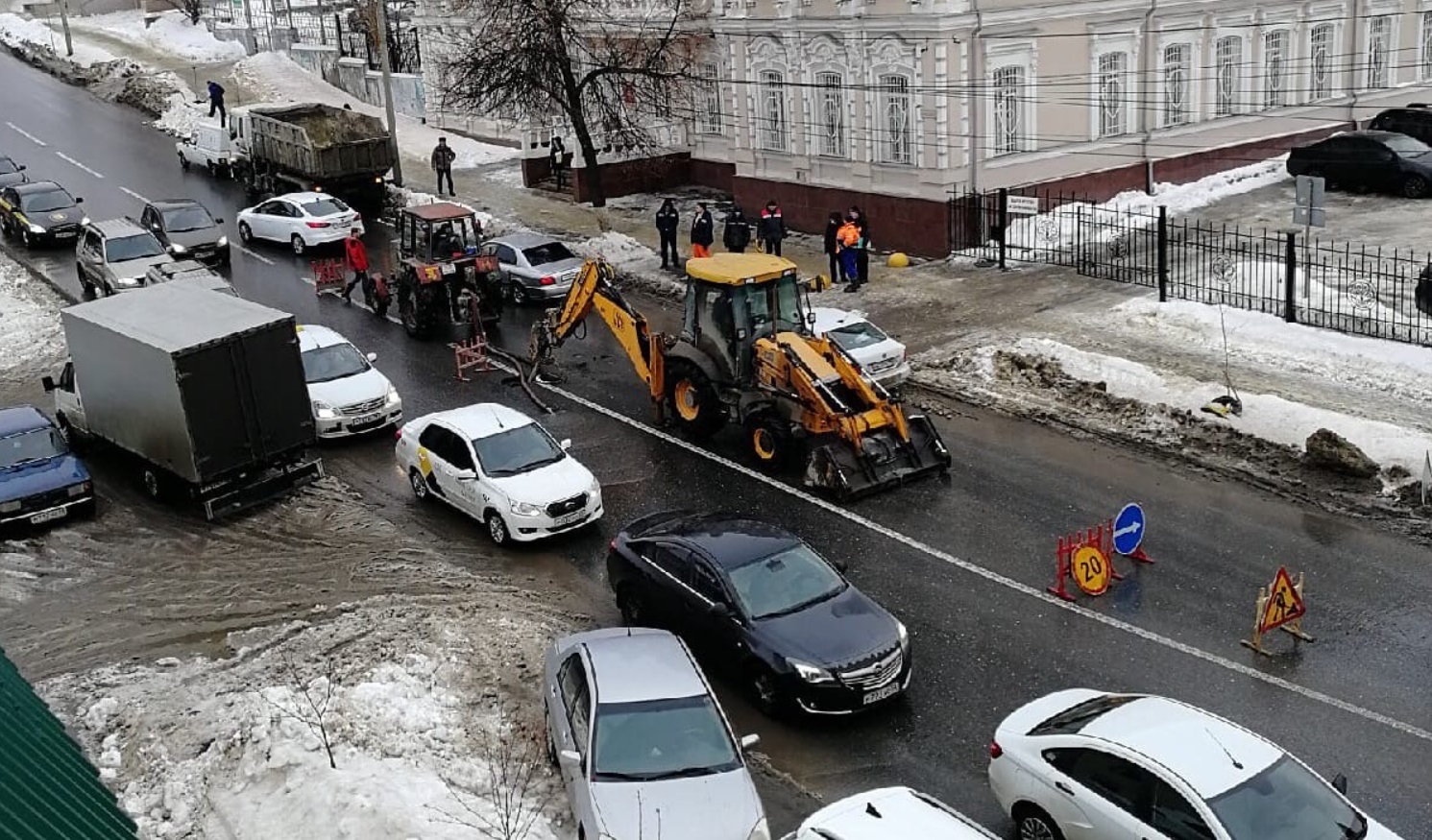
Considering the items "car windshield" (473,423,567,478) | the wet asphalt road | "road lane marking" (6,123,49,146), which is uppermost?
"road lane marking" (6,123,49,146)

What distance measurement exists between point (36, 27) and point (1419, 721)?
2952 inches

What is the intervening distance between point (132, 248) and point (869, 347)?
17.2m

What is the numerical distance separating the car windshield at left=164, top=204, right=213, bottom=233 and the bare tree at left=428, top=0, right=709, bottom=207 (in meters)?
7.62

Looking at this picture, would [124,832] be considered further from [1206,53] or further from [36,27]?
[36,27]

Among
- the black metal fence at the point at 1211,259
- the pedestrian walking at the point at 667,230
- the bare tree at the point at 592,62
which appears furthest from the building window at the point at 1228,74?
the pedestrian walking at the point at 667,230

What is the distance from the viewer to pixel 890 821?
416 inches

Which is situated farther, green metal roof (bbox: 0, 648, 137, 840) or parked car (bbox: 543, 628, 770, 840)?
parked car (bbox: 543, 628, 770, 840)

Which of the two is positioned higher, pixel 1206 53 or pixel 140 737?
pixel 1206 53

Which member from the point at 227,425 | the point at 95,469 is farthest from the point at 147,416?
the point at 95,469

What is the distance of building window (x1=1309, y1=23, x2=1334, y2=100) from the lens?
39.0 metres

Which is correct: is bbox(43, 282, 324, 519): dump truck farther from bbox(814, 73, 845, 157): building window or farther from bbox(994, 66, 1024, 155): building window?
bbox(994, 66, 1024, 155): building window

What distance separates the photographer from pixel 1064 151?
33219 millimetres

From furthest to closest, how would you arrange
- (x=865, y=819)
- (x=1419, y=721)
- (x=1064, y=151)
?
(x=1064, y=151) → (x=1419, y=721) → (x=865, y=819)

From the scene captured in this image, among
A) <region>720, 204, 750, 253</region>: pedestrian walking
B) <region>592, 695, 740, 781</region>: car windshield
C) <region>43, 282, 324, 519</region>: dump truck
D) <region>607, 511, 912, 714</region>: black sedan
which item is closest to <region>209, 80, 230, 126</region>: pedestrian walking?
<region>720, 204, 750, 253</region>: pedestrian walking
